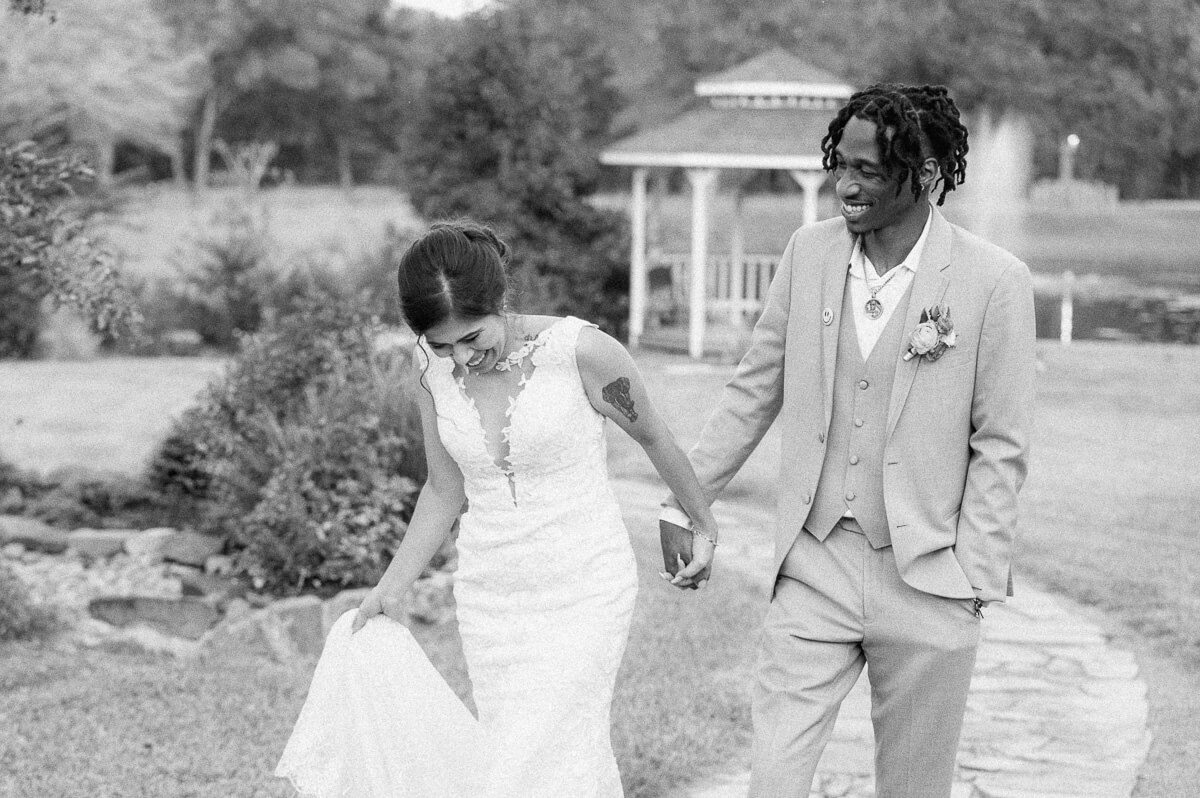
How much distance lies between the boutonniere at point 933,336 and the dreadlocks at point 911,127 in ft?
0.91

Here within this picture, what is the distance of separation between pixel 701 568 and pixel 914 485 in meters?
0.67

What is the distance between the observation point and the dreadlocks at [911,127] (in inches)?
129

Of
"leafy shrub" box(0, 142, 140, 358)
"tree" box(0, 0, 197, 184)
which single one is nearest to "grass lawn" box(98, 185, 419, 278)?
"tree" box(0, 0, 197, 184)

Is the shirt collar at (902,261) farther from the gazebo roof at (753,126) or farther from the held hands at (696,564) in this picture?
the gazebo roof at (753,126)

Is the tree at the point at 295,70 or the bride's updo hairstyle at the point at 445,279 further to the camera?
the tree at the point at 295,70

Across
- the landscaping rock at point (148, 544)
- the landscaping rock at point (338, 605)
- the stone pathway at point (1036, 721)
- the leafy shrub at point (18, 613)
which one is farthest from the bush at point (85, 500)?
the stone pathway at point (1036, 721)

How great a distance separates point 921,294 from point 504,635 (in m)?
1.27

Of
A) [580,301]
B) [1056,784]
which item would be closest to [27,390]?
[580,301]

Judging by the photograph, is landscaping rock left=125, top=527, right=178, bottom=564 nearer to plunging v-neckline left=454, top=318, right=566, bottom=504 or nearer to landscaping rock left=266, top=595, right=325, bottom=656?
landscaping rock left=266, top=595, right=325, bottom=656

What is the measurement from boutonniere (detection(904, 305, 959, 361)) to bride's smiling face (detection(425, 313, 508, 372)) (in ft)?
3.12

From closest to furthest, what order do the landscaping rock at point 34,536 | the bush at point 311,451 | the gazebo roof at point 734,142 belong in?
the bush at point 311,451 → the landscaping rock at point 34,536 → the gazebo roof at point 734,142

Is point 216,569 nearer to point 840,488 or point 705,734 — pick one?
point 705,734

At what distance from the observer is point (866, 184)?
10.9ft

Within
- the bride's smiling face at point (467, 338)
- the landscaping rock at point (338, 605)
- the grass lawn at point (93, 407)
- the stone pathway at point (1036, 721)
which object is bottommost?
the grass lawn at point (93, 407)
